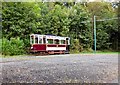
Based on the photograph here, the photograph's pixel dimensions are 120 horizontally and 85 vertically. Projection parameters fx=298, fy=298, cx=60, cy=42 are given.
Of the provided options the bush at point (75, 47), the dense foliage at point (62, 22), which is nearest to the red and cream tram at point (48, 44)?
the dense foliage at point (62, 22)

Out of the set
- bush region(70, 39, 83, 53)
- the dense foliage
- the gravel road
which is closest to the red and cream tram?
the dense foliage

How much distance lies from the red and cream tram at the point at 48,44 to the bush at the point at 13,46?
87cm

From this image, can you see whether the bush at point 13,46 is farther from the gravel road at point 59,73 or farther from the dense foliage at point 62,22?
the gravel road at point 59,73

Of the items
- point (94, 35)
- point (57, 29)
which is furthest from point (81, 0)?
point (57, 29)

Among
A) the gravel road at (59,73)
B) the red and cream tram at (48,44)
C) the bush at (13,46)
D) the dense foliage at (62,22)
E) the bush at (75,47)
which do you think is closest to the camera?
the gravel road at (59,73)

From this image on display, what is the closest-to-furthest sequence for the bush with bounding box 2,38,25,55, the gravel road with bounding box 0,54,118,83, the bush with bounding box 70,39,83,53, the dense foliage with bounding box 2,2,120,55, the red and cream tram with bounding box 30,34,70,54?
1. the gravel road with bounding box 0,54,118,83
2. the bush with bounding box 2,38,25,55
3. the dense foliage with bounding box 2,2,120,55
4. the red and cream tram with bounding box 30,34,70,54
5. the bush with bounding box 70,39,83,53

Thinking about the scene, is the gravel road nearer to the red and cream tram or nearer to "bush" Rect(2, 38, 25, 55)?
"bush" Rect(2, 38, 25, 55)

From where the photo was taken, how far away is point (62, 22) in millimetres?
21625

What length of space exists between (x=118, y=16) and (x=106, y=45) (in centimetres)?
249

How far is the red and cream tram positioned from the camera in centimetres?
1811

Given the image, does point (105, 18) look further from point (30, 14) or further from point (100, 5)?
point (30, 14)

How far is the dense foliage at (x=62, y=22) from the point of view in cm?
1770

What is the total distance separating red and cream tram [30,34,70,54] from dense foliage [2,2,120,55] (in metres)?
0.52

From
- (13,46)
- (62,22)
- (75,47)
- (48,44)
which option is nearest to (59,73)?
(13,46)
